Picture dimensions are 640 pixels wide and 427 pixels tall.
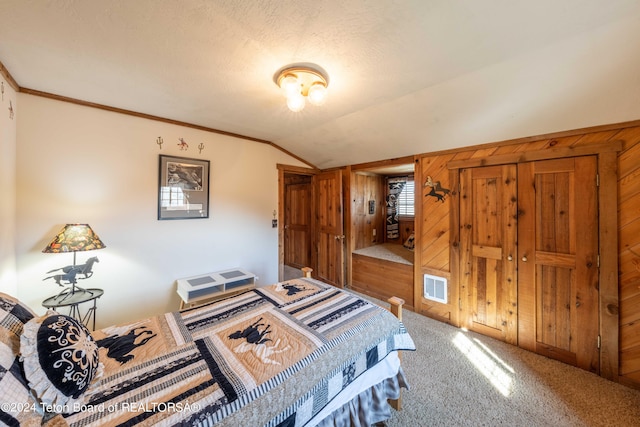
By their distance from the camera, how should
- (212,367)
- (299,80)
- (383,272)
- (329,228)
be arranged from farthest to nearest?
1. (329,228)
2. (383,272)
3. (299,80)
4. (212,367)

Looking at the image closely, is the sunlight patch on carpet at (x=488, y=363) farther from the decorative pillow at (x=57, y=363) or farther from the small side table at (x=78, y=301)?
the small side table at (x=78, y=301)

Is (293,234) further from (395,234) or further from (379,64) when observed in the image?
(379,64)

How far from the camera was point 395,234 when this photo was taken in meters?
4.24

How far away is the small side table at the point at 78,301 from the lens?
1790 millimetres

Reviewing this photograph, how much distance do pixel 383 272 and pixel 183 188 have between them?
2895 millimetres

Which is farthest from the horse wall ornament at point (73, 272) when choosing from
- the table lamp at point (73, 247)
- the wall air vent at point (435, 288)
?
the wall air vent at point (435, 288)

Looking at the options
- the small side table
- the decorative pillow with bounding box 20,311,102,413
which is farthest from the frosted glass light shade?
the small side table

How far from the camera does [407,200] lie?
4098 millimetres

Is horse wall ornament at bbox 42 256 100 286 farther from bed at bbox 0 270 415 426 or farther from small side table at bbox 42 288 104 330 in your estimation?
bed at bbox 0 270 415 426

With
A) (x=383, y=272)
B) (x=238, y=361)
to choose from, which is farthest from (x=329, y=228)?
(x=238, y=361)

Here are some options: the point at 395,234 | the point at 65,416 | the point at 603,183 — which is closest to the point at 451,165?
the point at 603,183

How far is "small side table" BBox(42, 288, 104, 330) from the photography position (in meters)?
1.79

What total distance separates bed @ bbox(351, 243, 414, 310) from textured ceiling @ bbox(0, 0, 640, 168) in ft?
5.90

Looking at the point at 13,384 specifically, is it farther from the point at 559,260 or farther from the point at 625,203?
the point at 625,203
